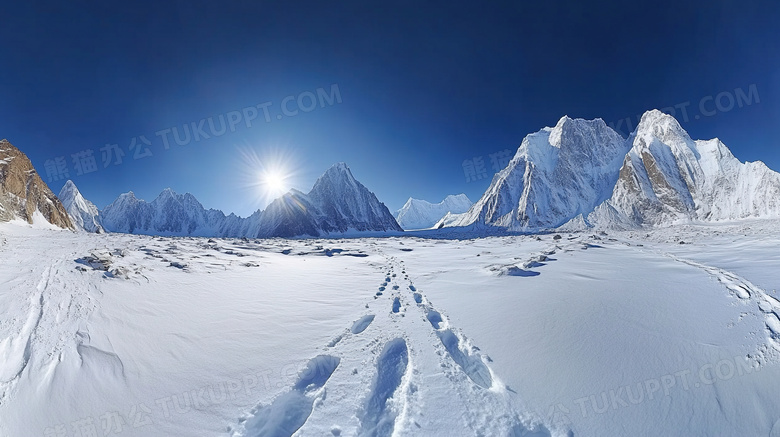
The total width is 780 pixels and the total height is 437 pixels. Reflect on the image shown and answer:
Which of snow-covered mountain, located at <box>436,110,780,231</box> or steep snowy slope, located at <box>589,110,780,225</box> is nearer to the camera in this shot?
steep snowy slope, located at <box>589,110,780,225</box>

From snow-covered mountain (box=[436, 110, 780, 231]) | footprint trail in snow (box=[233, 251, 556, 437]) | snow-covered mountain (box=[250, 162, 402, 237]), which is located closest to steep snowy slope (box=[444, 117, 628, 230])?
snow-covered mountain (box=[436, 110, 780, 231])

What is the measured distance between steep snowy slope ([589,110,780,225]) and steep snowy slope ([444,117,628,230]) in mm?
13177

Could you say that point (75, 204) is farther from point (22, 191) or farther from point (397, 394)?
point (397, 394)

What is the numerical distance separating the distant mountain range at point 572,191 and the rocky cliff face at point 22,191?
0.64 ft

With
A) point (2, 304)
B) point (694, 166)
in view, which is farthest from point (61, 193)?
point (694, 166)

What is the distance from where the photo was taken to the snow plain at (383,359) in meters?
4.07

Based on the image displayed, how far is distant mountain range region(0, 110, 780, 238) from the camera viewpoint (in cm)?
7712

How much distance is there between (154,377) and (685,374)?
9343 mm

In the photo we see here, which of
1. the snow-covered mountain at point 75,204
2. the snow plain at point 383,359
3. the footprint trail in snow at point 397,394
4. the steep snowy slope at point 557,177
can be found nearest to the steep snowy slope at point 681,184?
the steep snowy slope at point 557,177

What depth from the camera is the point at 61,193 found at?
547 ft

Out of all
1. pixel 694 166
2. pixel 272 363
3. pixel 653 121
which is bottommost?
pixel 272 363

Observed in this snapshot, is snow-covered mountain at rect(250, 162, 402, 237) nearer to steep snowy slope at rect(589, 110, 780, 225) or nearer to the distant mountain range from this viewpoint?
the distant mountain range

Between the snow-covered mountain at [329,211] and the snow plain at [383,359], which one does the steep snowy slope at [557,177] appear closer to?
the snow-covered mountain at [329,211]

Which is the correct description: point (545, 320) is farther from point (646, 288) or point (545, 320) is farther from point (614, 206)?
point (614, 206)
